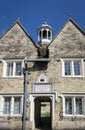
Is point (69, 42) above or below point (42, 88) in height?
above

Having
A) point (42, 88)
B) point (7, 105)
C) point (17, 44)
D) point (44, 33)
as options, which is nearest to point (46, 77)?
point (42, 88)

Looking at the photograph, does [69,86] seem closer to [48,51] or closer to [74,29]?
[48,51]

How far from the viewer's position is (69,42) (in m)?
20.1

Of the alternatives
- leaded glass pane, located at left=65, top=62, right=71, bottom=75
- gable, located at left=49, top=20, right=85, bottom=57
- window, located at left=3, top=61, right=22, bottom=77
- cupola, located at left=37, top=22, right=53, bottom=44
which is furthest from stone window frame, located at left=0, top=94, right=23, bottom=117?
cupola, located at left=37, top=22, right=53, bottom=44

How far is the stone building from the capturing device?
59.5 ft

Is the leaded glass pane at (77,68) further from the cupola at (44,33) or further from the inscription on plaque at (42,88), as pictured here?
the cupola at (44,33)

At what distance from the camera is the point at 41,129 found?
60.4ft

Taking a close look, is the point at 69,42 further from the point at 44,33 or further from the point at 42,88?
the point at 44,33

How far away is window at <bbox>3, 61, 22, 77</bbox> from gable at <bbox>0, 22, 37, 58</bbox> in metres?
0.67

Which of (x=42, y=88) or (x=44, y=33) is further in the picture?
(x=44, y=33)

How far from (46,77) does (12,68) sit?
3.38 meters

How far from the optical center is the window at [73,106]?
59.4ft

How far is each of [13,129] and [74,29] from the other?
1093 centimetres

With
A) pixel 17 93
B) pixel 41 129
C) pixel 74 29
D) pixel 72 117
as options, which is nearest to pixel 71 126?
pixel 72 117
